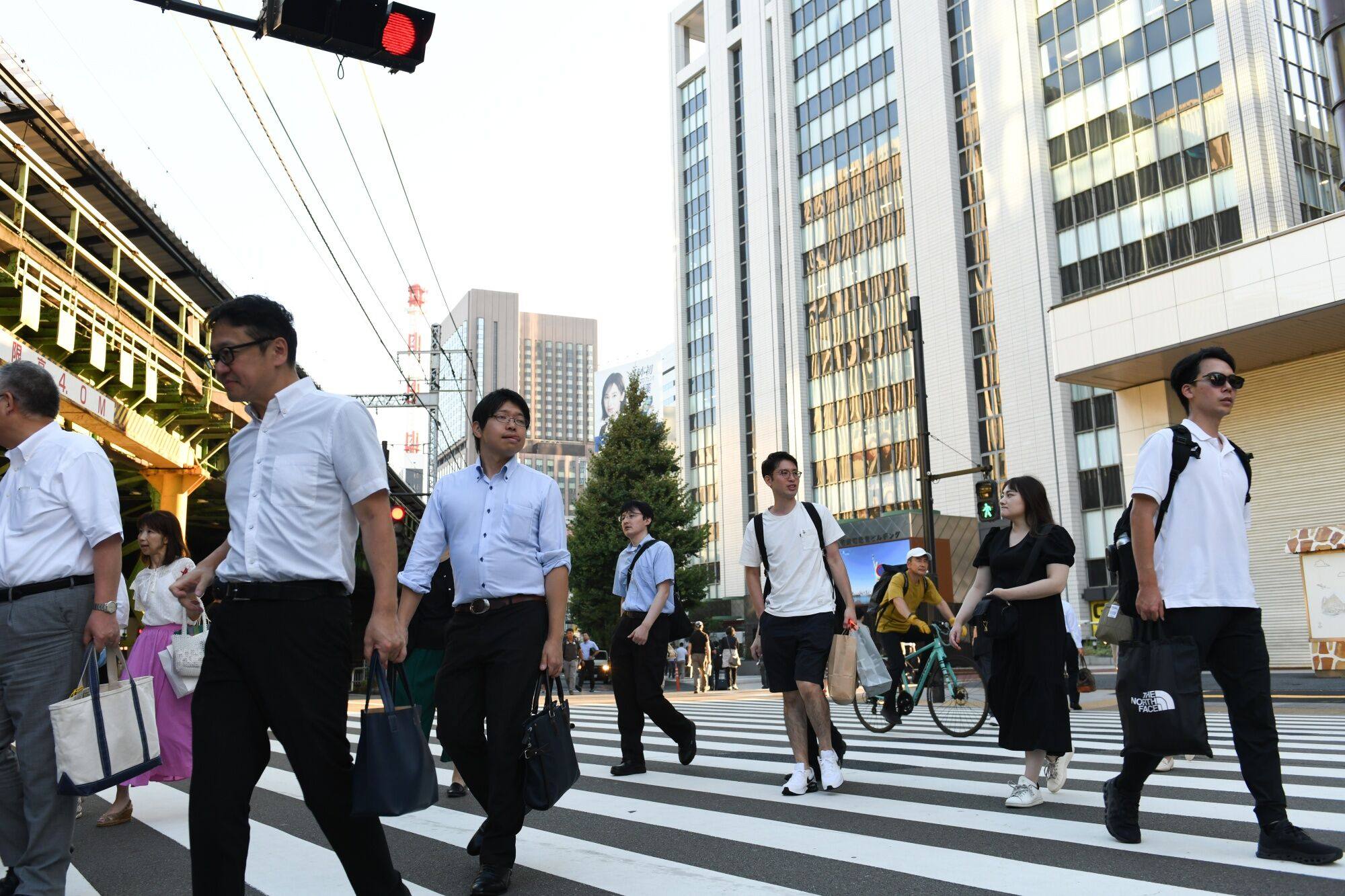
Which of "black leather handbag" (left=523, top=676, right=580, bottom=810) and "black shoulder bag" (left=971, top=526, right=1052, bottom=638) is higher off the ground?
"black shoulder bag" (left=971, top=526, right=1052, bottom=638)

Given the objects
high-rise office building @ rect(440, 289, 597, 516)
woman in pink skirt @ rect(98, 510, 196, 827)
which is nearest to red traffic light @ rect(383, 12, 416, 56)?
woman in pink skirt @ rect(98, 510, 196, 827)

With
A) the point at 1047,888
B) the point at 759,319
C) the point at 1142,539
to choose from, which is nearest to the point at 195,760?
the point at 1047,888

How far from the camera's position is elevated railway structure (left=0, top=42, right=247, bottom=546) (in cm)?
1209

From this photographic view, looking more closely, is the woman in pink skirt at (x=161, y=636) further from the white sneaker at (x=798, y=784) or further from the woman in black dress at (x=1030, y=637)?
the woman in black dress at (x=1030, y=637)

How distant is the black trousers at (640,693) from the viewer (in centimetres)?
686

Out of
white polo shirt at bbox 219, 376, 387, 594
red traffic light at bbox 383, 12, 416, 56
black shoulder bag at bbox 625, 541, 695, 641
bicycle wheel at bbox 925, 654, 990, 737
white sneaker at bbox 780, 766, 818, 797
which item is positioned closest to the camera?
white polo shirt at bbox 219, 376, 387, 594

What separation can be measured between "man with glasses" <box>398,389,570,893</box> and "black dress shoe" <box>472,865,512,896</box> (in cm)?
5

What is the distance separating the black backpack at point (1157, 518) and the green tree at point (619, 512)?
31.5 meters

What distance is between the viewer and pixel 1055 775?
5.37 meters

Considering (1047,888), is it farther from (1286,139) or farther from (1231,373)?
(1286,139)

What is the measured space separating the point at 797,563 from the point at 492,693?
2.58 metres

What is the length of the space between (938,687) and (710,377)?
6498 cm

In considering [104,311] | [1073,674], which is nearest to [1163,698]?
[1073,674]

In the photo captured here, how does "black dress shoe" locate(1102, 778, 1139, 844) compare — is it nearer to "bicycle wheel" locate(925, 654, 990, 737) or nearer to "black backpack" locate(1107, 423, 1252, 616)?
"black backpack" locate(1107, 423, 1252, 616)
